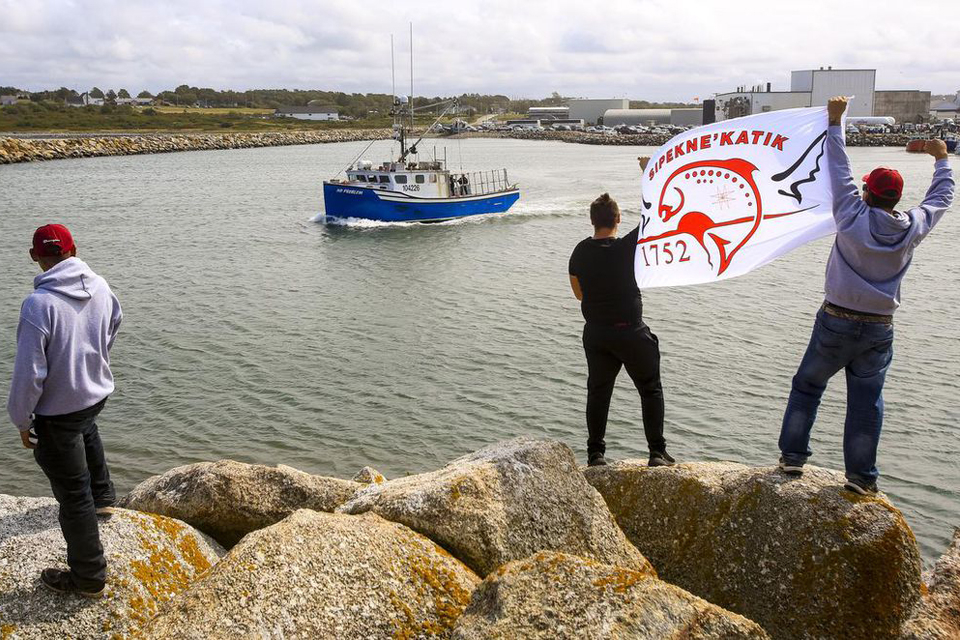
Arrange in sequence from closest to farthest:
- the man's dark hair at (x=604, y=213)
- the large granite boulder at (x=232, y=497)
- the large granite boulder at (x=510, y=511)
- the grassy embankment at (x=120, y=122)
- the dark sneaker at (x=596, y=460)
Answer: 1. the large granite boulder at (x=510, y=511)
2. the man's dark hair at (x=604, y=213)
3. the large granite boulder at (x=232, y=497)
4. the dark sneaker at (x=596, y=460)
5. the grassy embankment at (x=120, y=122)

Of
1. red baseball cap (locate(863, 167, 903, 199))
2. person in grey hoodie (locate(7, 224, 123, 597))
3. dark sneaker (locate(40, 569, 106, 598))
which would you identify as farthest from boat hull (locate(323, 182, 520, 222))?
dark sneaker (locate(40, 569, 106, 598))

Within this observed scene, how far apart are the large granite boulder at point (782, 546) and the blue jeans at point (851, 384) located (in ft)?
0.66

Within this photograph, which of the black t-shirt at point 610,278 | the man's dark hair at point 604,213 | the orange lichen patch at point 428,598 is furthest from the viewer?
the black t-shirt at point 610,278

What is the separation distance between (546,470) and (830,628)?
1756 millimetres

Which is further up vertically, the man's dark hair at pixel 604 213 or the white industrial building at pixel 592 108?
the white industrial building at pixel 592 108

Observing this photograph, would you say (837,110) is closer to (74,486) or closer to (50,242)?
(50,242)

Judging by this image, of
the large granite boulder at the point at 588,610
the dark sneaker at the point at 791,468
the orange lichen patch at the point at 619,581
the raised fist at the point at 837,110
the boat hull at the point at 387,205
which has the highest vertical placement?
the raised fist at the point at 837,110

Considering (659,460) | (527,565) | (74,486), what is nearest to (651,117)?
(659,460)

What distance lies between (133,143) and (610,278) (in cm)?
9363

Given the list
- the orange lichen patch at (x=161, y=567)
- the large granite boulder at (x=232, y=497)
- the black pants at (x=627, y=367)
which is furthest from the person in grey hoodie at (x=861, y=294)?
the orange lichen patch at (x=161, y=567)

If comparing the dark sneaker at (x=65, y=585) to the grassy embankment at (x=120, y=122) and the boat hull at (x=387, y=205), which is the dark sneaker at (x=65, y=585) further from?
the grassy embankment at (x=120, y=122)

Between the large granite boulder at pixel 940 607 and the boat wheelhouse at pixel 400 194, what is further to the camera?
the boat wheelhouse at pixel 400 194

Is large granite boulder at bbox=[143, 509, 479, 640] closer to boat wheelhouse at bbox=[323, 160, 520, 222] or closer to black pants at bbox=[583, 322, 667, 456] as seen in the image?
black pants at bbox=[583, 322, 667, 456]

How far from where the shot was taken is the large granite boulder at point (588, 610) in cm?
336
